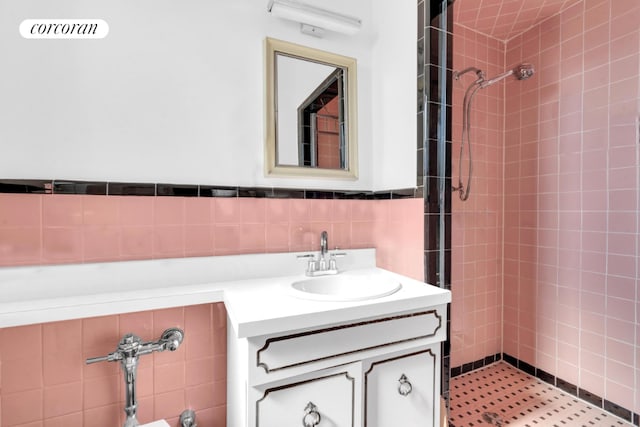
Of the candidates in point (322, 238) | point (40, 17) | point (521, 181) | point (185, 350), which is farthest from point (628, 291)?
point (40, 17)

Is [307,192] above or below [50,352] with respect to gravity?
above

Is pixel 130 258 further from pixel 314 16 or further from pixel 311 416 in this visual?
pixel 314 16

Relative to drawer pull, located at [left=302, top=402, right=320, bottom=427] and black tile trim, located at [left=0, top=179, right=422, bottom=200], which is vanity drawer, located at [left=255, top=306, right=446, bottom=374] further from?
black tile trim, located at [left=0, top=179, right=422, bottom=200]

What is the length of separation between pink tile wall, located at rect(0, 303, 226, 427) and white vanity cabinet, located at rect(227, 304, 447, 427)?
13 centimetres

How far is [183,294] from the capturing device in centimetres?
109

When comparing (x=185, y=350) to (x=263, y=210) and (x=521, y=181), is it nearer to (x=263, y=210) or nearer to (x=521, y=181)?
(x=263, y=210)

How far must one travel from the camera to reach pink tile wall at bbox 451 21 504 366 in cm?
186

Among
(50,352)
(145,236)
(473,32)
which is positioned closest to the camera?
(50,352)

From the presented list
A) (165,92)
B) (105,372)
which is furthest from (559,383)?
(165,92)

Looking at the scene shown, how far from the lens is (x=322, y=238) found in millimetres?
1403

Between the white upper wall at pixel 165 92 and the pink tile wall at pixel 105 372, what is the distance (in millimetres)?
546

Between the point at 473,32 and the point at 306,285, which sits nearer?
the point at 306,285

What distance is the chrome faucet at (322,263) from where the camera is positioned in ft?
4.47

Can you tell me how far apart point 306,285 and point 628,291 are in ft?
5.42
